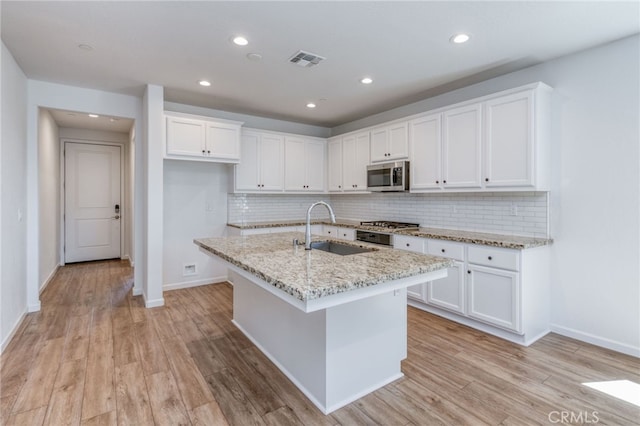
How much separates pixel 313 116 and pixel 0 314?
427 centimetres

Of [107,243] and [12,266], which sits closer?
[12,266]

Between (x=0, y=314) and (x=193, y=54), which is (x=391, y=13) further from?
(x=0, y=314)

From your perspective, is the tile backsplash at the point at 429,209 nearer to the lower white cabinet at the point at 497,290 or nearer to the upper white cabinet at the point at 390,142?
the lower white cabinet at the point at 497,290

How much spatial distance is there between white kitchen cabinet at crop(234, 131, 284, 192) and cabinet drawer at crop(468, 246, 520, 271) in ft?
9.82

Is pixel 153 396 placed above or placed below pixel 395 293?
below

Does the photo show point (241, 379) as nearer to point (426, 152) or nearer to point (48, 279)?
point (426, 152)

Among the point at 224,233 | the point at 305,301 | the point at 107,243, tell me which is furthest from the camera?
the point at 107,243

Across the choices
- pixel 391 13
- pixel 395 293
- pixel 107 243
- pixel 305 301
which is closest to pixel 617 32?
pixel 391 13

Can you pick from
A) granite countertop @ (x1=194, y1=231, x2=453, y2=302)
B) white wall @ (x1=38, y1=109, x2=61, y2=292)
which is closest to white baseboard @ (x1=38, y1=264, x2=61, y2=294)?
white wall @ (x1=38, y1=109, x2=61, y2=292)

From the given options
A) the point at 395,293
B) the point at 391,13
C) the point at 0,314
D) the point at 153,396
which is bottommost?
the point at 153,396

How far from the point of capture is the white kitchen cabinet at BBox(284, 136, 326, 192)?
512cm

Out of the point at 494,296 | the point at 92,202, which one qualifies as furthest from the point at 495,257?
the point at 92,202

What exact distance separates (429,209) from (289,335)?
2.66 metres

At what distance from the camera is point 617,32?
250 cm
